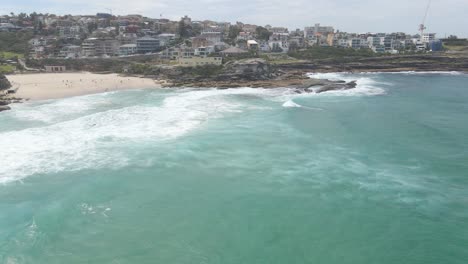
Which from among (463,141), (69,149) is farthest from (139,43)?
(463,141)

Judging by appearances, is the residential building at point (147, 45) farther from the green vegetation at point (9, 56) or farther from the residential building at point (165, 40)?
the green vegetation at point (9, 56)

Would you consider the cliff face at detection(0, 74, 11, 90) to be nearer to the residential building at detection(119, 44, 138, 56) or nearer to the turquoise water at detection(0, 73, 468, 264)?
the turquoise water at detection(0, 73, 468, 264)

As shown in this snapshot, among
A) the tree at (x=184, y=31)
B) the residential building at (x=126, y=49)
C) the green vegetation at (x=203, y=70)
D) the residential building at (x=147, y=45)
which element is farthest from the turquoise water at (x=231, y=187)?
the tree at (x=184, y=31)

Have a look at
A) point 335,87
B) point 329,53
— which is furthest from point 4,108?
point 329,53

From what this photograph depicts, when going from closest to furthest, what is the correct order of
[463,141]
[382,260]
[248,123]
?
[382,260]
[463,141]
[248,123]

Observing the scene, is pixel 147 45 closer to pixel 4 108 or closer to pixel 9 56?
pixel 9 56

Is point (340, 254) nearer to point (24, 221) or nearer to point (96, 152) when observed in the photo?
point (24, 221)
